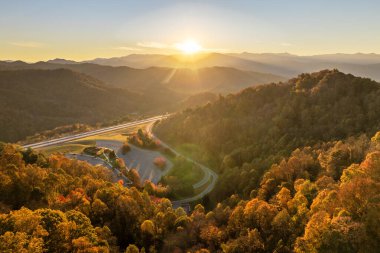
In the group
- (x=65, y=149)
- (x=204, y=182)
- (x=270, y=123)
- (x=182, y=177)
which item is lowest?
(x=204, y=182)

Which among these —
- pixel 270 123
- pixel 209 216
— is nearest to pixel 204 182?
pixel 270 123

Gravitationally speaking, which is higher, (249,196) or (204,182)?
(249,196)

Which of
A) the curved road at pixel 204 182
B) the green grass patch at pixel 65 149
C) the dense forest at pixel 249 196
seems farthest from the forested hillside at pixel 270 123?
the green grass patch at pixel 65 149

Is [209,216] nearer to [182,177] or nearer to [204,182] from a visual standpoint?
[204,182]

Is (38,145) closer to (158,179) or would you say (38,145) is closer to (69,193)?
(158,179)

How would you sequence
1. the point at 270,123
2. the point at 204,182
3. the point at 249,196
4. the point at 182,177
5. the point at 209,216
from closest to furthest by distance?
1. the point at 209,216
2. the point at 249,196
3. the point at 204,182
4. the point at 182,177
5. the point at 270,123

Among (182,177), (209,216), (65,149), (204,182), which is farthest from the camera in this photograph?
(65,149)

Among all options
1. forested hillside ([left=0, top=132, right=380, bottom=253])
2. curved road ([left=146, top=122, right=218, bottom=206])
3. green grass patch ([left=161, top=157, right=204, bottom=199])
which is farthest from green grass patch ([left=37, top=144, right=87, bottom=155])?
forested hillside ([left=0, top=132, right=380, bottom=253])
